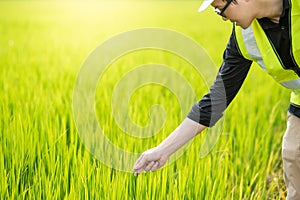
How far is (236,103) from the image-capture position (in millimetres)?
2693

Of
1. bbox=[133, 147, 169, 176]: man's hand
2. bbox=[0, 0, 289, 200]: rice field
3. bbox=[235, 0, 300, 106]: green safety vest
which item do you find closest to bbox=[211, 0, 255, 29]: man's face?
bbox=[235, 0, 300, 106]: green safety vest

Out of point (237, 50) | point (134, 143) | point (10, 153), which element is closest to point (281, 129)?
point (134, 143)

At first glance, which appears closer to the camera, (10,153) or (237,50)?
(237,50)

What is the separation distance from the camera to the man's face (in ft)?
3.86

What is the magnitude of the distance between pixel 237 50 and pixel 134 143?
61cm

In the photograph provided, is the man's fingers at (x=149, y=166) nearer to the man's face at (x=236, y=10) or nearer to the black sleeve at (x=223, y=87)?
the black sleeve at (x=223, y=87)

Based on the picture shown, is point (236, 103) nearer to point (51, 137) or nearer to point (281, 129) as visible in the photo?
point (281, 129)

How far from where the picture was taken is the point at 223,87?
4.82ft

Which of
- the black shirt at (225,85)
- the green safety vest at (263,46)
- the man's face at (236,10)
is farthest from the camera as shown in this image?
the black shirt at (225,85)

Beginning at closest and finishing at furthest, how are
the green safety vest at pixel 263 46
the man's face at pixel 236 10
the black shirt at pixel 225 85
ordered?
the man's face at pixel 236 10 → the green safety vest at pixel 263 46 → the black shirt at pixel 225 85

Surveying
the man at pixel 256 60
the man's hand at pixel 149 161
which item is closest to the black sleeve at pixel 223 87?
the man at pixel 256 60

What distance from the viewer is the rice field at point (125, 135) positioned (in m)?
1.50

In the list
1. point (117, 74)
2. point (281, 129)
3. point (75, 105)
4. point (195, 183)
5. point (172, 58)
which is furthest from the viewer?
point (172, 58)

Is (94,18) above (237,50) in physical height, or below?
below
